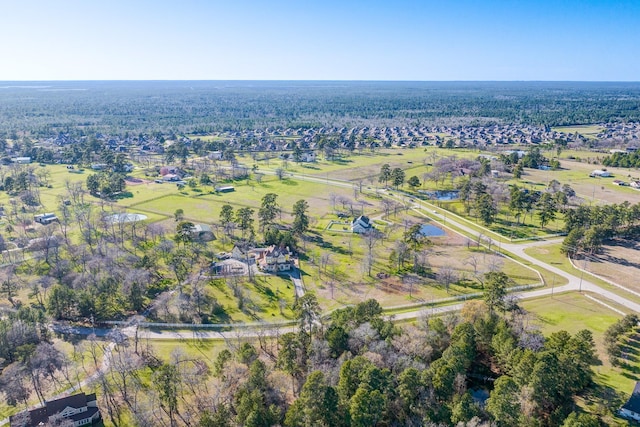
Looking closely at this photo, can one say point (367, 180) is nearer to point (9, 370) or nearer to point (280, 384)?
point (280, 384)

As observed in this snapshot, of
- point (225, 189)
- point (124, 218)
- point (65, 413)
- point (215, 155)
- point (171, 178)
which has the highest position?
point (215, 155)

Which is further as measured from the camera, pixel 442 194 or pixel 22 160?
pixel 22 160

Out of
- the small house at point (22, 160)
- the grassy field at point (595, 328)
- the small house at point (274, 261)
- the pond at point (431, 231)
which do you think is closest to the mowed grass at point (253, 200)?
the pond at point (431, 231)

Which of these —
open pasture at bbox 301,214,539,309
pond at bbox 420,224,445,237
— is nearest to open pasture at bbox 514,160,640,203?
pond at bbox 420,224,445,237

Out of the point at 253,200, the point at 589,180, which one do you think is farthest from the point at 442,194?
the point at 253,200

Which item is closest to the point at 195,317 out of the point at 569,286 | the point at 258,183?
the point at 569,286

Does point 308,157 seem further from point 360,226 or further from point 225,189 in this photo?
point 360,226

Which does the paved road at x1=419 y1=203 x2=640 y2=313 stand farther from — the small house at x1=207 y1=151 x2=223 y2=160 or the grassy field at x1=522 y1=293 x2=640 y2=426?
the small house at x1=207 y1=151 x2=223 y2=160
